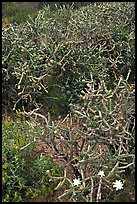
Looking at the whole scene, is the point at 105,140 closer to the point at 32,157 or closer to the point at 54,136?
the point at 54,136

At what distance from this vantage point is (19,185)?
358 cm

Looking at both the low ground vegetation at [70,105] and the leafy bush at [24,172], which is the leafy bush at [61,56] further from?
the leafy bush at [24,172]

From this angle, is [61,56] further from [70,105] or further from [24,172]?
[24,172]

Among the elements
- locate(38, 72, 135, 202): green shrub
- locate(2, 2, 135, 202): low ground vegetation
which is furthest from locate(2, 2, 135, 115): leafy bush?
locate(38, 72, 135, 202): green shrub

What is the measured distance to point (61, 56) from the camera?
4676mm

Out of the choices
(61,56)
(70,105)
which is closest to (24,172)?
(70,105)

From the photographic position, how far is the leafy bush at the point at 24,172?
11.6 ft

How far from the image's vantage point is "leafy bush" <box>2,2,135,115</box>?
4586mm

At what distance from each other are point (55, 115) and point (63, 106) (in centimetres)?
16

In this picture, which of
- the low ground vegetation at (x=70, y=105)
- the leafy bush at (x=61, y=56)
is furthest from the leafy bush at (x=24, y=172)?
the leafy bush at (x=61, y=56)

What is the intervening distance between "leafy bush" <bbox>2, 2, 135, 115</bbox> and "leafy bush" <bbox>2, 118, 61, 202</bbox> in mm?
779

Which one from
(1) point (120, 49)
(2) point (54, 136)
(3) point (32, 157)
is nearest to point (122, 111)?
(2) point (54, 136)

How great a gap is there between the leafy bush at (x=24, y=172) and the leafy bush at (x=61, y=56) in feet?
2.56

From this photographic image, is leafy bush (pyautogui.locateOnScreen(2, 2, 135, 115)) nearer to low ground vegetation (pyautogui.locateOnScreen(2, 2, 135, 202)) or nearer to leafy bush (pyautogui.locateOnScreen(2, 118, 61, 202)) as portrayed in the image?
low ground vegetation (pyautogui.locateOnScreen(2, 2, 135, 202))
